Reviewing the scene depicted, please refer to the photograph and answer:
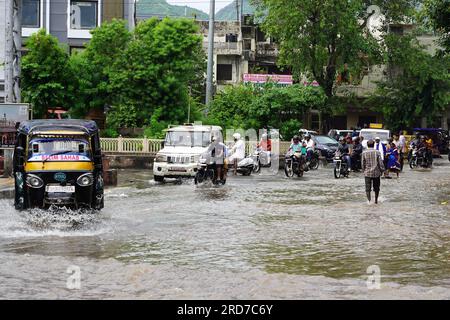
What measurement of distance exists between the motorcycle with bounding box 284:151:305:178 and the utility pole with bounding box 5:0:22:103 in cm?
980

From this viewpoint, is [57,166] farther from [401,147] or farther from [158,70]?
[401,147]

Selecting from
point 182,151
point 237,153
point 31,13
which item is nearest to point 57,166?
point 182,151

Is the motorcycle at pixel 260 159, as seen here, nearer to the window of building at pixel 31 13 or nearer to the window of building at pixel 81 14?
the window of building at pixel 81 14

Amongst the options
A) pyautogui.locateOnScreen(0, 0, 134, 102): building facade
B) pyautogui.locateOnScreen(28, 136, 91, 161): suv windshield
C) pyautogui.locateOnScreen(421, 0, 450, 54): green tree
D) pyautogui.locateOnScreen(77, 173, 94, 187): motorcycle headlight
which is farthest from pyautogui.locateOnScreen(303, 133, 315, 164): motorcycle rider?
pyautogui.locateOnScreen(0, 0, 134, 102): building facade

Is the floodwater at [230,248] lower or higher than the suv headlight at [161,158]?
lower

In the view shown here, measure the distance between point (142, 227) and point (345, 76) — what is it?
41.7 meters

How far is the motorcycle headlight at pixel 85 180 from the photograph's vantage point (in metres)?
14.6

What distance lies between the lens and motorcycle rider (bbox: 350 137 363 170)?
31906 millimetres

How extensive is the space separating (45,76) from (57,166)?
21.0m

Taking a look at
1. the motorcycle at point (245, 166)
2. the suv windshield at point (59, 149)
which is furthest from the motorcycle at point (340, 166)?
the suv windshield at point (59, 149)

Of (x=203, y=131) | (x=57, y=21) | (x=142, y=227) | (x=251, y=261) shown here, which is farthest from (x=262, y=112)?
(x=251, y=261)

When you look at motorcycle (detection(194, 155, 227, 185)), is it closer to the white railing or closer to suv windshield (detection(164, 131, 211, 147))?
suv windshield (detection(164, 131, 211, 147))

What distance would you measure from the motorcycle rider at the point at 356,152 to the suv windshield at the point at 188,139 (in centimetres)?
737

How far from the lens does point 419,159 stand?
36469 mm
